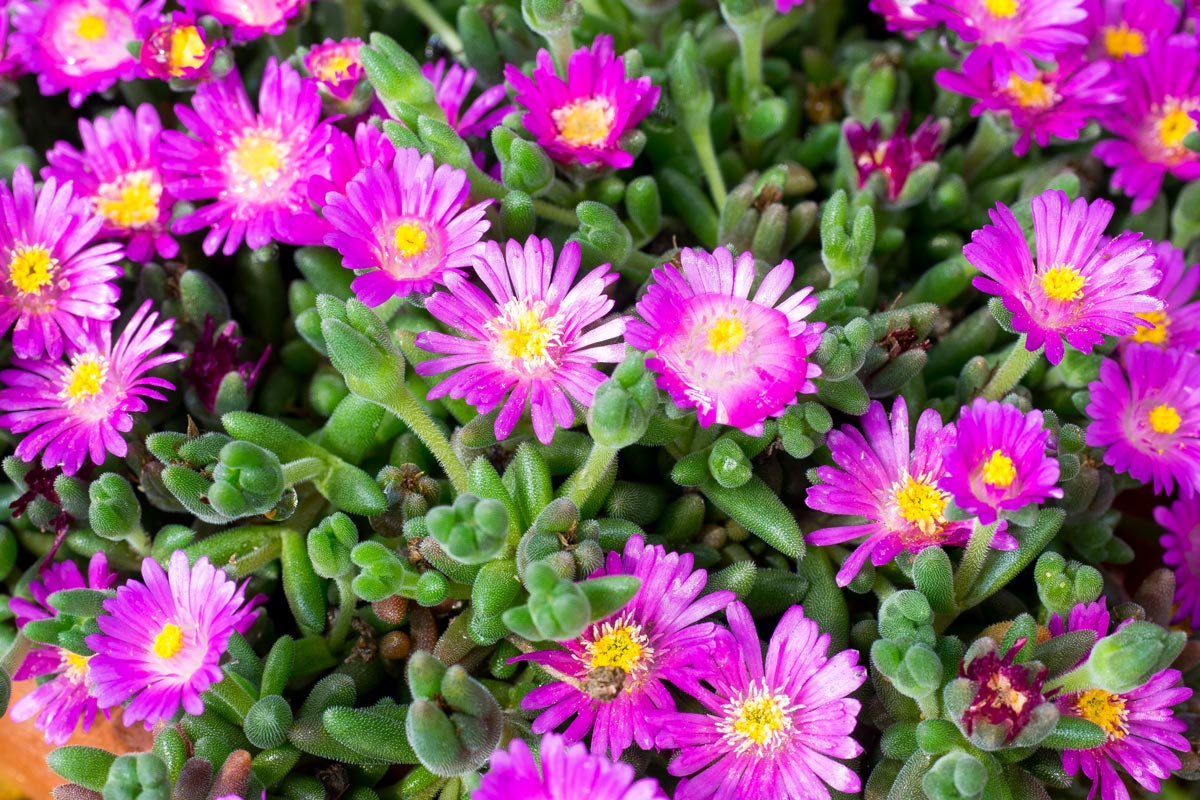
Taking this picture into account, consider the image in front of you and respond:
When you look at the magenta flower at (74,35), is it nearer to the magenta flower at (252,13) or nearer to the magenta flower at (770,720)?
the magenta flower at (252,13)

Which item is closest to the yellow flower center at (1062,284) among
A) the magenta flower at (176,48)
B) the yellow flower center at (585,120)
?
the yellow flower center at (585,120)

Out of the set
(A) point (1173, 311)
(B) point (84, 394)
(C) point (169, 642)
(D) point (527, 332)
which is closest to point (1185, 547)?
(A) point (1173, 311)

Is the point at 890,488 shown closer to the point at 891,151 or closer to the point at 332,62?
the point at 891,151

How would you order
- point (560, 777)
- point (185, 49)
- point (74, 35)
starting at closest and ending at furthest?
point (560, 777)
point (185, 49)
point (74, 35)

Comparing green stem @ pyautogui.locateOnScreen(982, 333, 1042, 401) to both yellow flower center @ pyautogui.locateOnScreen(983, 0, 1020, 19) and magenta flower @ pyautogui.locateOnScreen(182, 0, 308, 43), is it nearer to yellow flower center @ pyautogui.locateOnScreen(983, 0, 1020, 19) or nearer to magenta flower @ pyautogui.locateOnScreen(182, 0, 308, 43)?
yellow flower center @ pyautogui.locateOnScreen(983, 0, 1020, 19)

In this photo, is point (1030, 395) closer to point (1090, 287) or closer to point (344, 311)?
point (1090, 287)
